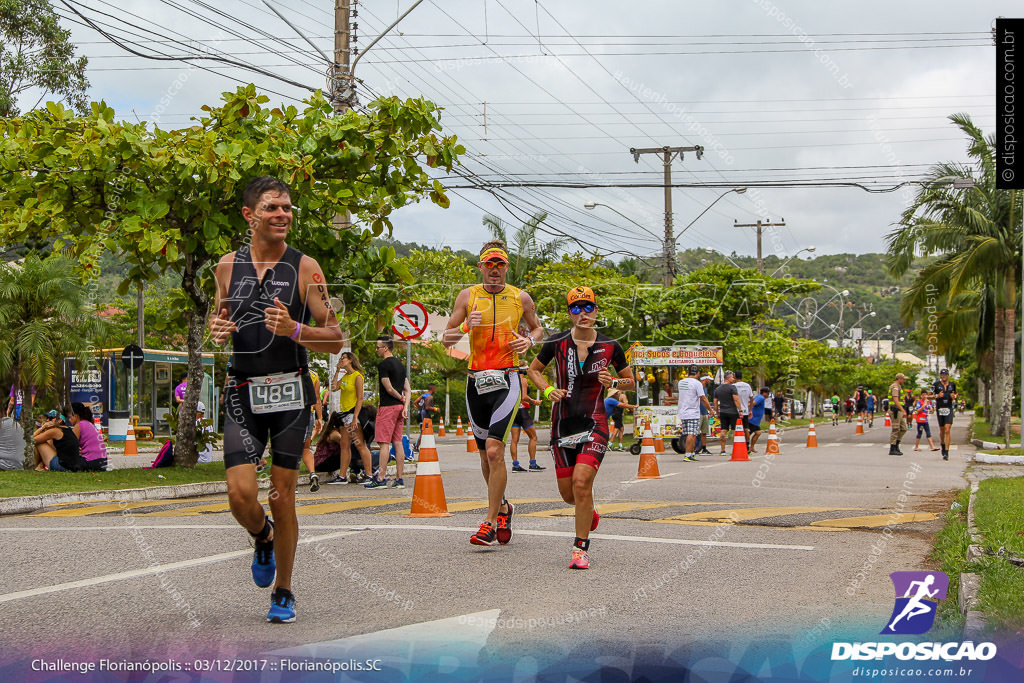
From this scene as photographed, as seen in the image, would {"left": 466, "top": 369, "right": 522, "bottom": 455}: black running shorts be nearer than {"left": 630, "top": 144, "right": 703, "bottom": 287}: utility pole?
Yes

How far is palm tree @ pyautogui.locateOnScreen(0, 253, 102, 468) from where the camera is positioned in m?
20.7

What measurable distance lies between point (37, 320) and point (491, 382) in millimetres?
16740

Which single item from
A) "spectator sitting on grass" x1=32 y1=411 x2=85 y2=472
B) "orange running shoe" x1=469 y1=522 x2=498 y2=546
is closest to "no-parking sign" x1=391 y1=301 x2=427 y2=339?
"spectator sitting on grass" x1=32 y1=411 x2=85 y2=472

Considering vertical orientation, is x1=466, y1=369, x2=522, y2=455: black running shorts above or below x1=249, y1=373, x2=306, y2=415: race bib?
below

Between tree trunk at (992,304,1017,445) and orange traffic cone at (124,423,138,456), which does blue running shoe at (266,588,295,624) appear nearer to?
orange traffic cone at (124,423,138,456)

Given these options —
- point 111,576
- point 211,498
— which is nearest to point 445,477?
point 211,498

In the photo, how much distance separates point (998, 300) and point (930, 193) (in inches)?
146

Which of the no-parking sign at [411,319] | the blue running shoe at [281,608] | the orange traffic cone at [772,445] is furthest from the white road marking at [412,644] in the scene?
the orange traffic cone at [772,445]

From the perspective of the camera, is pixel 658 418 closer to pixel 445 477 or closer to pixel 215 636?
pixel 445 477

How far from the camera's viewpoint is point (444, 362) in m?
51.4

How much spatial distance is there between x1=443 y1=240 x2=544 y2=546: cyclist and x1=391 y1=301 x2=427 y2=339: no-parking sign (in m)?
8.84

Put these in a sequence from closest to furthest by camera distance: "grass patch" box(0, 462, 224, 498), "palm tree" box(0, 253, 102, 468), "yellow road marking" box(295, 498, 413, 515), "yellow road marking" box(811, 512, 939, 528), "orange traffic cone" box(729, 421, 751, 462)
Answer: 1. "yellow road marking" box(811, 512, 939, 528)
2. "yellow road marking" box(295, 498, 413, 515)
3. "grass patch" box(0, 462, 224, 498)
4. "orange traffic cone" box(729, 421, 751, 462)
5. "palm tree" box(0, 253, 102, 468)

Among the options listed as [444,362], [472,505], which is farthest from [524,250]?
[472,505]

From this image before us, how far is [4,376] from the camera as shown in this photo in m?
20.6
